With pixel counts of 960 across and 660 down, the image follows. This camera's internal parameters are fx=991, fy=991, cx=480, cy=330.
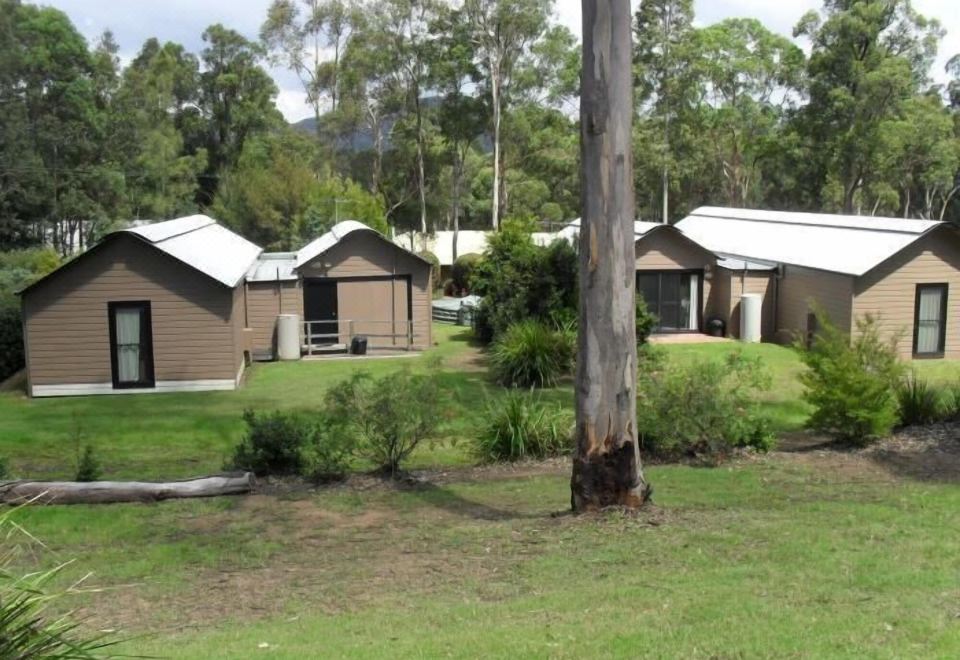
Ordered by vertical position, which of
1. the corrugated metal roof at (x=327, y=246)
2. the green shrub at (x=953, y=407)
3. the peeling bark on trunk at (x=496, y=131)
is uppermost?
the peeling bark on trunk at (x=496, y=131)

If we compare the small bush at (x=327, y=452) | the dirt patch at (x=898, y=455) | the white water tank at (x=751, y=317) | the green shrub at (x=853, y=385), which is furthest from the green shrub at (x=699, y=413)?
the white water tank at (x=751, y=317)

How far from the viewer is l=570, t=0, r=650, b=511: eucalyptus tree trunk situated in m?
9.42

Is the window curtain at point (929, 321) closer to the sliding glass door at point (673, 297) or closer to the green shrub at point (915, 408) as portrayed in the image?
the sliding glass door at point (673, 297)

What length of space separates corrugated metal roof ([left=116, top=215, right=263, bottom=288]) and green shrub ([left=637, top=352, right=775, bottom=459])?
12977 mm

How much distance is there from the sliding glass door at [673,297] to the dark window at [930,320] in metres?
6.50

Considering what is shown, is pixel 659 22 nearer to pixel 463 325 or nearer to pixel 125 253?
pixel 463 325

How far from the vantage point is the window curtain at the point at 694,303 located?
30.9m

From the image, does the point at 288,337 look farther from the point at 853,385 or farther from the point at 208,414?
the point at 853,385

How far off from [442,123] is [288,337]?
31.2 m

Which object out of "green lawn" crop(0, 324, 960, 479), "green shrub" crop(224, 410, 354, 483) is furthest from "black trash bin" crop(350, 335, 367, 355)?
"green shrub" crop(224, 410, 354, 483)

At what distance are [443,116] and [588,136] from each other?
47525mm

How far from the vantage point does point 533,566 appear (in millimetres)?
7805

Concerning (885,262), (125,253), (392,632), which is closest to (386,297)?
(125,253)

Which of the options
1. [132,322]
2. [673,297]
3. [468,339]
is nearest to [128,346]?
[132,322]
